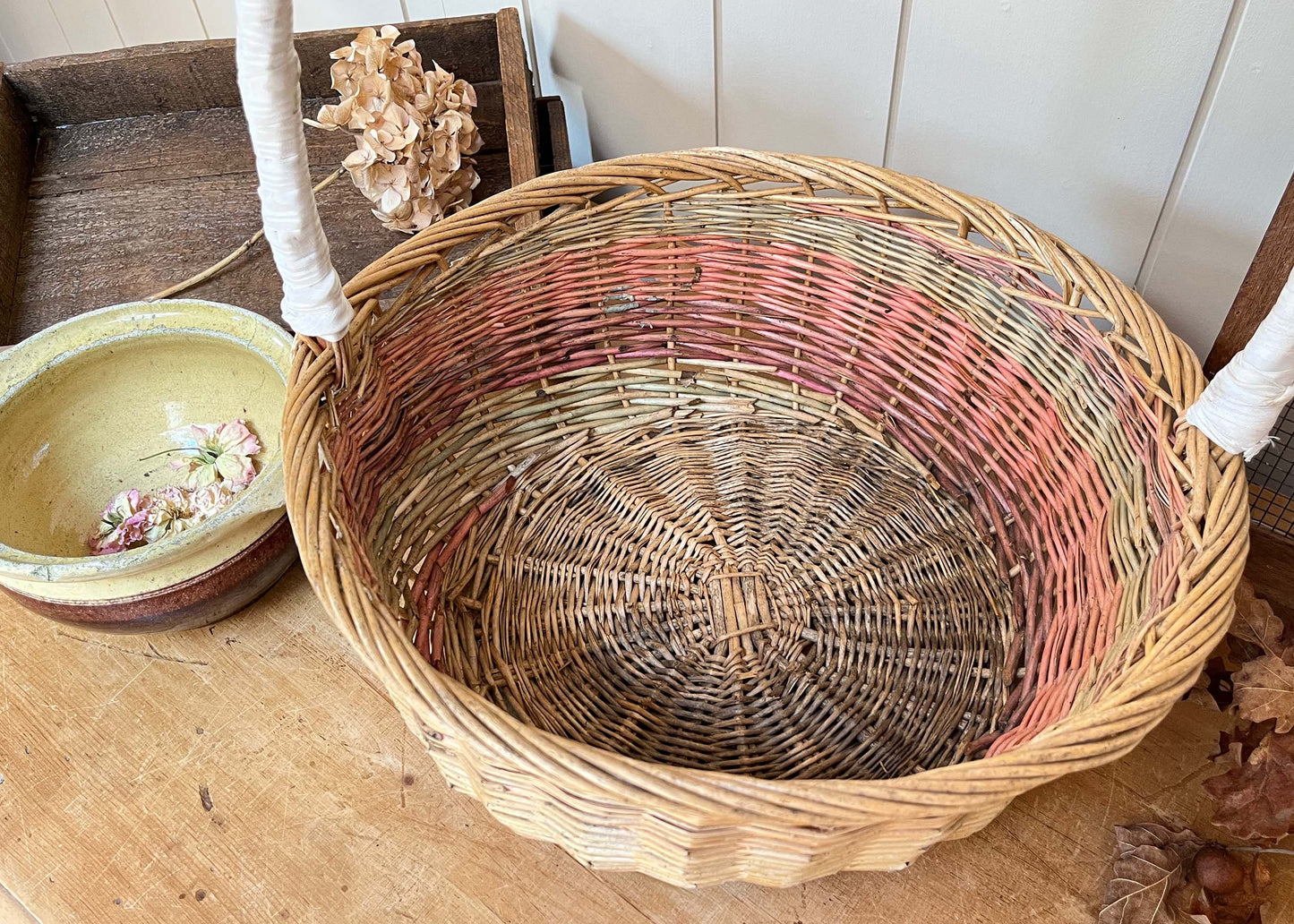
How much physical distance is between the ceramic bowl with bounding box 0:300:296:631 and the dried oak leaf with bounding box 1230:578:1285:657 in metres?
0.69

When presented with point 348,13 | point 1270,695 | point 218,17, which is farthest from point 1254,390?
point 218,17

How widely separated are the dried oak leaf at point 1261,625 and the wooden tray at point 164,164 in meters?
0.69

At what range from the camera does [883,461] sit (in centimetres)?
84

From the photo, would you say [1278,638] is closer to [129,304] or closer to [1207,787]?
[1207,787]

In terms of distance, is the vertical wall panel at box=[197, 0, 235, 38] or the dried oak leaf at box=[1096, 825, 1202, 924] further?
the vertical wall panel at box=[197, 0, 235, 38]

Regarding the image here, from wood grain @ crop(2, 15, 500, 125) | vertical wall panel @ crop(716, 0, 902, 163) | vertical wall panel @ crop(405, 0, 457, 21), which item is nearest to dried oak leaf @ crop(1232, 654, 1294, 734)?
vertical wall panel @ crop(716, 0, 902, 163)

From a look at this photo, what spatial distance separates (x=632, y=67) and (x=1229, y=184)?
0.56m

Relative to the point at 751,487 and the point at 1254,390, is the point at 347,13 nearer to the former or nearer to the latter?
the point at 751,487

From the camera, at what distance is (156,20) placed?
1352 mm

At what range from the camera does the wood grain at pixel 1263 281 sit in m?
0.70

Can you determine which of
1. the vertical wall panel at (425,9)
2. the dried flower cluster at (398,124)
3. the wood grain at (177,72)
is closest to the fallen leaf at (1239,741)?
the dried flower cluster at (398,124)

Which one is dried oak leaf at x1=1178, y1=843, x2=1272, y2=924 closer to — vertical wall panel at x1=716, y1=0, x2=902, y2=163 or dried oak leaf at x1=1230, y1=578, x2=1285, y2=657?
dried oak leaf at x1=1230, y1=578, x2=1285, y2=657

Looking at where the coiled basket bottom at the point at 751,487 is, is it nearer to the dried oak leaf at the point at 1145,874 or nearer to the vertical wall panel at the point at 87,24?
the dried oak leaf at the point at 1145,874

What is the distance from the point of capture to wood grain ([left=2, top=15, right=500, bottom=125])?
3.35 ft
